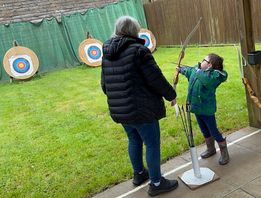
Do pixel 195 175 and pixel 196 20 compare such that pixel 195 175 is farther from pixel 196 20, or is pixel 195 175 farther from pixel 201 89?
pixel 196 20

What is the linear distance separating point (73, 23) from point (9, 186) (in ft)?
29.4

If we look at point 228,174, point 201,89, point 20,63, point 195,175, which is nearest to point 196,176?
point 195,175

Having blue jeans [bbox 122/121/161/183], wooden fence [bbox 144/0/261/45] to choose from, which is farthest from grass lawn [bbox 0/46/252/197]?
wooden fence [bbox 144/0/261/45]

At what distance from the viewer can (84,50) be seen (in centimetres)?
1103

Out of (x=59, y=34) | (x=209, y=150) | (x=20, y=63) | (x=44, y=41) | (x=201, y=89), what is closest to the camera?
(x=201, y=89)

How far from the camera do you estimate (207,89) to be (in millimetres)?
2871

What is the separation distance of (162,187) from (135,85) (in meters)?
0.87

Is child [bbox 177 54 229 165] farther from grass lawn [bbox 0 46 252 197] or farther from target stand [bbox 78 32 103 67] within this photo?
target stand [bbox 78 32 103 67]

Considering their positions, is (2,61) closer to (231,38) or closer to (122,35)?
(231,38)

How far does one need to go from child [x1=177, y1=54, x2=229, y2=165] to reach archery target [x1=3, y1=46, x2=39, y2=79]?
8.08 m

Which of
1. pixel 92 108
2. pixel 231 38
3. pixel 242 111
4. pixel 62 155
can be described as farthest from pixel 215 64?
pixel 231 38

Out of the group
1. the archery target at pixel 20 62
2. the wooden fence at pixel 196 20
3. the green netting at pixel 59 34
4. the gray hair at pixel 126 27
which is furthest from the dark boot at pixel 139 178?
the green netting at pixel 59 34

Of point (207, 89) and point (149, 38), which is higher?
point (207, 89)

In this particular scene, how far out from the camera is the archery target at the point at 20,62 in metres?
10.2
